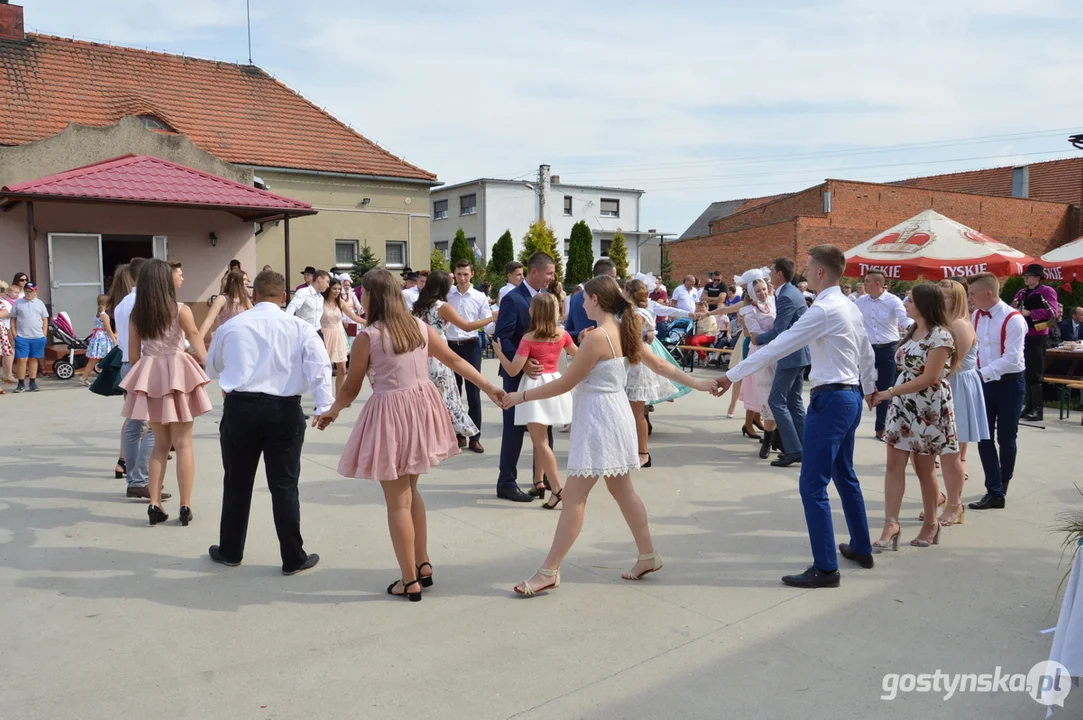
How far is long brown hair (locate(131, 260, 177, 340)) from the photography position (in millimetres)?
5828

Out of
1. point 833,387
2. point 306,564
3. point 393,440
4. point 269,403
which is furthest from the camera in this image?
point 306,564

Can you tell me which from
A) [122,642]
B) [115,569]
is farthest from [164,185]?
[122,642]

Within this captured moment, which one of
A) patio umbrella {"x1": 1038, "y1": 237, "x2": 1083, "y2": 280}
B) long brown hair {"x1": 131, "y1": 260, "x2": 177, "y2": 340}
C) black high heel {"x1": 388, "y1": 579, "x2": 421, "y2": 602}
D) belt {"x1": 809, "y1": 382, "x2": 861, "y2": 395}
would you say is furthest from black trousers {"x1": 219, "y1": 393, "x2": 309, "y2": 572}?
patio umbrella {"x1": 1038, "y1": 237, "x2": 1083, "y2": 280}

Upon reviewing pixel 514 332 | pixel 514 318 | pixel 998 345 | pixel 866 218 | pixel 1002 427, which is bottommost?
pixel 1002 427

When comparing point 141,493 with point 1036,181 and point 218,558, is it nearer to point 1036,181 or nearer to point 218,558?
point 218,558

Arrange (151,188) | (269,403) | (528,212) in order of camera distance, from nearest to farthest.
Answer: (269,403), (151,188), (528,212)

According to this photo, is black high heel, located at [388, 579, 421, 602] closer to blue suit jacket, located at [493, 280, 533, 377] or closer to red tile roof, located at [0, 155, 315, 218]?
blue suit jacket, located at [493, 280, 533, 377]

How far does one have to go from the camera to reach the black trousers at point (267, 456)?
4781 millimetres

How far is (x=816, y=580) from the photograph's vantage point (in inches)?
184

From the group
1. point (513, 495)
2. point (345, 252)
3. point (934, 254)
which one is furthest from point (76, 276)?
point (934, 254)

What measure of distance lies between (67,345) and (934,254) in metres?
14.9

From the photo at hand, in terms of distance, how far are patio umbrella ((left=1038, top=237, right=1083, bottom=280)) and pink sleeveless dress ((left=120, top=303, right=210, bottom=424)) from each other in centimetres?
1180

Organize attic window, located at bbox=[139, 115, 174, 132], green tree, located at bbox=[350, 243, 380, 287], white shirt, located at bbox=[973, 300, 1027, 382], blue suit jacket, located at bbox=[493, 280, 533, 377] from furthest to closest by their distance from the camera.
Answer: green tree, located at bbox=[350, 243, 380, 287]
attic window, located at bbox=[139, 115, 174, 132]
blue suit jacket, located at bbox=[493, 280, 533, 377]
white shirt, located at bbox=[973, 300, 1027, 382]

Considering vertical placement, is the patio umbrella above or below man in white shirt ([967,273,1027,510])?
above
